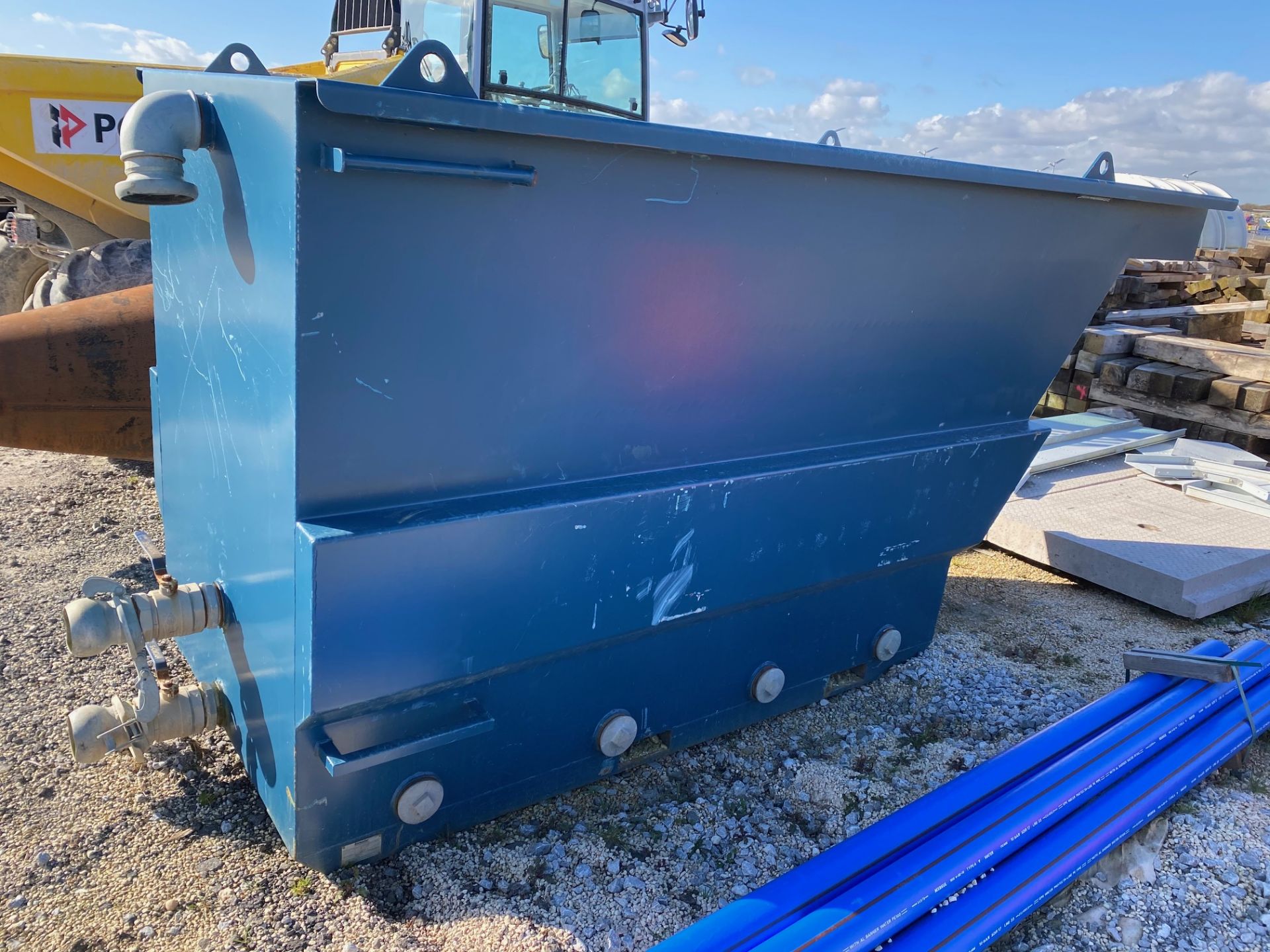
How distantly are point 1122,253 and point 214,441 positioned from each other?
2579 millimetres

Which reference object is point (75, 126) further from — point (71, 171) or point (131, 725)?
point (131, 725)

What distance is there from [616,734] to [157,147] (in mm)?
1614

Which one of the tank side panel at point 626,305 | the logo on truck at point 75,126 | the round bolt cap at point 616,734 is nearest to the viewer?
the tank side panel at point 626,305

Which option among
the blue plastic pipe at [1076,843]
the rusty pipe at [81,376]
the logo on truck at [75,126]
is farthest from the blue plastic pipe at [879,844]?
the logo on truck at [75,126]

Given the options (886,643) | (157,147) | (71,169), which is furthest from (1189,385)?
(71,169)

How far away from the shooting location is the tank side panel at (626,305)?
145cm

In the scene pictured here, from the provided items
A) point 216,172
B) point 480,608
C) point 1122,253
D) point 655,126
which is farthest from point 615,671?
point 1122,253

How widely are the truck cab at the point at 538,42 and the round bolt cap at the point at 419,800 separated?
2.23 m

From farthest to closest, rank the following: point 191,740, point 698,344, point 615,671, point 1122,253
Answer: point 1122,253
point 191,740
point 615,671
point 698,344

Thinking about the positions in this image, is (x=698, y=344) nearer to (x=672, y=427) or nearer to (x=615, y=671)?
(x=672, y=427)

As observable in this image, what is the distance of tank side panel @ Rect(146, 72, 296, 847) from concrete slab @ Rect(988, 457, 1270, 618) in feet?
10.9

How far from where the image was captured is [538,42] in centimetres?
322

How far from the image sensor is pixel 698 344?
1.87 metres

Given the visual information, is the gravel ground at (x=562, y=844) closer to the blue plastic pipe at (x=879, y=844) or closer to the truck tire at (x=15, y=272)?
the blue plastic pipe at (x=879, y=844)
